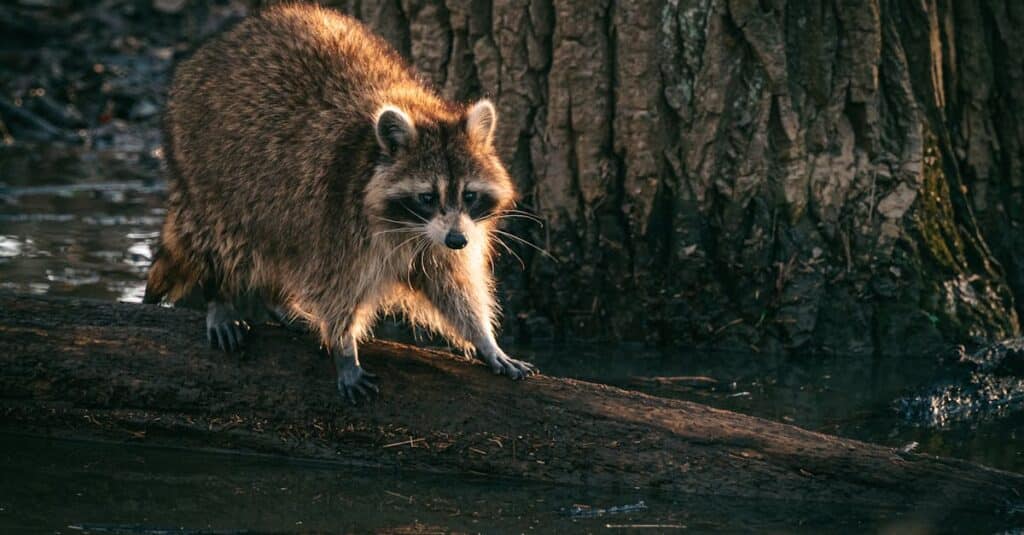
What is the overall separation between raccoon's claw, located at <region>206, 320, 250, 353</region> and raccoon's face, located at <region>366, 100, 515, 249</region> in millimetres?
541

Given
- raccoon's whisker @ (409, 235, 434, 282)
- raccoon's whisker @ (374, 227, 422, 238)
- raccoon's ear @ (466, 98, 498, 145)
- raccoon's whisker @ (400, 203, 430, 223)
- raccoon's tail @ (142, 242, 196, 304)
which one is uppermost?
raccoon's ear @ (466, 98, 498, 145)

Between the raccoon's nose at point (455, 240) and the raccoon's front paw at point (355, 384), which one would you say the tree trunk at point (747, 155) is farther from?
the raccoon's front paw at point (355, 384)

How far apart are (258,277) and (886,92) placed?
2.47 m

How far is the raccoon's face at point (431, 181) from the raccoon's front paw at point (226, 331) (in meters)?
0.54

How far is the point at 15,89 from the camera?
1055 centimetres

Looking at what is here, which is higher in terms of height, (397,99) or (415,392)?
(397,99)

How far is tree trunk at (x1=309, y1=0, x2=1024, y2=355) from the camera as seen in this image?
5145 mm

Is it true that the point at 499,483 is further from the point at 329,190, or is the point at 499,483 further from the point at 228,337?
the point at 329,190

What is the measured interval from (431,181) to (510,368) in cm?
64

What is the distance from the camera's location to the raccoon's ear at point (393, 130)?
425 cm

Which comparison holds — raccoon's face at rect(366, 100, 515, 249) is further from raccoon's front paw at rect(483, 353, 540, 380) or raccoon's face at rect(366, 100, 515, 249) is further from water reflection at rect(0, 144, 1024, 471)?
water reflection at rect(0, 144, 1024, 471)

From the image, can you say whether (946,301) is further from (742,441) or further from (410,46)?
(410,46)

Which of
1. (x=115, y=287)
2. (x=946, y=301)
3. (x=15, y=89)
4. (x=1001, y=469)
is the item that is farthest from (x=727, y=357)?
(x=15, y=89)

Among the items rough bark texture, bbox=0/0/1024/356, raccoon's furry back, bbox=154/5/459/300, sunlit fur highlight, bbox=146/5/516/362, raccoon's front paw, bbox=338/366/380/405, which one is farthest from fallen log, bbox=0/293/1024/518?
rough bark texture, bbox=0/0/1024/356
